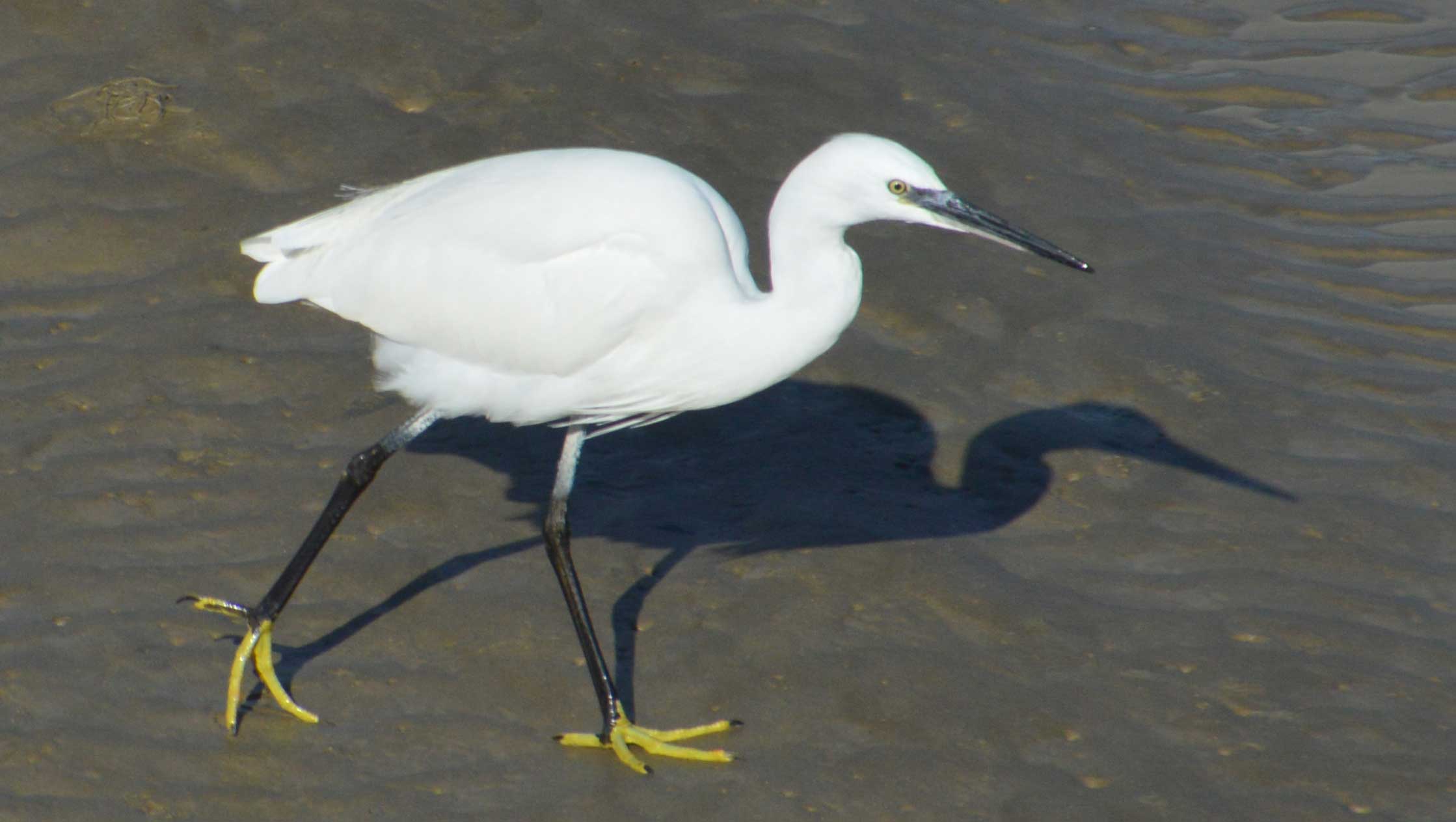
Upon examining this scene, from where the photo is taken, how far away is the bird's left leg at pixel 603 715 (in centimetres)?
383

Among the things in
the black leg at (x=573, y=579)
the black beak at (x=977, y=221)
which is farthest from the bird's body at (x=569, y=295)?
the black beak at (x=977, y=221)

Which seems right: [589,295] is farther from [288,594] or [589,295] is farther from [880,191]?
[288,594]

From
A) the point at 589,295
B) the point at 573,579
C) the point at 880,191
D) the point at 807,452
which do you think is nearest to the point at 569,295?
the point at 589,295

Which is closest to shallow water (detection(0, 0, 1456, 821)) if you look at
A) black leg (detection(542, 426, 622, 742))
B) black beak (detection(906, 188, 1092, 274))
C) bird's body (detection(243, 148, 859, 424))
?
black leg (detection(542, 426, 622, 742))

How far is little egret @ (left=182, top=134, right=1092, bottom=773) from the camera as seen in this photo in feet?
12.6

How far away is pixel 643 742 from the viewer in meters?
3.86

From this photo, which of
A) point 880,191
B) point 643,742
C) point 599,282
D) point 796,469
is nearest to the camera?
point 880,191

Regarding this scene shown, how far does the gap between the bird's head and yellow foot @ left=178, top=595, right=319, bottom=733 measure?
181 centimetres

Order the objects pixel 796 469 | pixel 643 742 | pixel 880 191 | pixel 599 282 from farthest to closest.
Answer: pixel 796 469
pixel 599 282
pixel 643 742
pixel 880 191

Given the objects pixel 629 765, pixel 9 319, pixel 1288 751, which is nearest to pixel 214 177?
pixel 9 319

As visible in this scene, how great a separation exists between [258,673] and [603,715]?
92 cm

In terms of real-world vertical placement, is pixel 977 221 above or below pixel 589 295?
above

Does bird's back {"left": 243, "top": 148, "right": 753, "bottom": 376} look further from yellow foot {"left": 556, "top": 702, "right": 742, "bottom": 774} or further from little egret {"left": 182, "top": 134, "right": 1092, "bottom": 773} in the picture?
yellow foot {"left": 556, "top": 702, "right": 742, "bottom": 774}

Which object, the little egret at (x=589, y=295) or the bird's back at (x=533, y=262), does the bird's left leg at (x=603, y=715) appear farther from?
the bird's back at (x=533, y=262)
